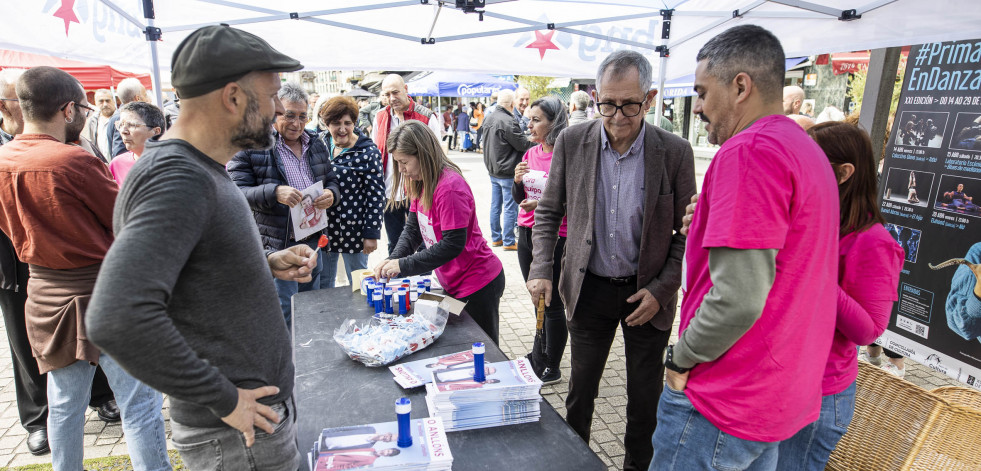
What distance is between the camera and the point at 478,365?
1.73m

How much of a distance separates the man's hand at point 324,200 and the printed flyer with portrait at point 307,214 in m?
0.02

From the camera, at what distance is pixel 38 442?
2848mm

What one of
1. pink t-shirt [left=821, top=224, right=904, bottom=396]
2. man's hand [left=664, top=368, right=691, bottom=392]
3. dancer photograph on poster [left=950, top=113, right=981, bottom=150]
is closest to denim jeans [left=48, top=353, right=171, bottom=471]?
man's hand [left=664, top=368, right=691, bottom=392]

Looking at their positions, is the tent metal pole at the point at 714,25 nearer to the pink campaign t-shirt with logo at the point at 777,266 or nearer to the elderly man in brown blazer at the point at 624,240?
the elderly man in brown blazer at the point at 624,240

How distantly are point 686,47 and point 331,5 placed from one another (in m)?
2.85

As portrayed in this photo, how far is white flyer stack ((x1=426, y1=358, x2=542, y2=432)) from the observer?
5.32ft

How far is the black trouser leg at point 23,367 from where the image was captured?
2.75 m

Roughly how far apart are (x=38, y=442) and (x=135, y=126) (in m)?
1.92

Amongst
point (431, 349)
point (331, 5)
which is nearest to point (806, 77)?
point (331, 5)

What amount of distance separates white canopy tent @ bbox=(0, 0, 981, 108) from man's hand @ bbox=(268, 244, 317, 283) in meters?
2.76

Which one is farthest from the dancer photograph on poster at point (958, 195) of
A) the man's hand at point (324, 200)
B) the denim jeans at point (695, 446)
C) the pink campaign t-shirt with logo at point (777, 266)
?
the man's hand at point (324, 200)

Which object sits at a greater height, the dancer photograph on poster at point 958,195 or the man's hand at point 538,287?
the dancer photograph on poster at point 958,195

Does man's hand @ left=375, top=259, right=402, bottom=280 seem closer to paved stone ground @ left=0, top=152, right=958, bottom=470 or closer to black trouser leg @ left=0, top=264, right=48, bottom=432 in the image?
paved stone ground @ left=0, top=152, right=958, bottom=470

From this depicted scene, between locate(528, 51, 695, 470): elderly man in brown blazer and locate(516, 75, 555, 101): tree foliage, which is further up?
locate(516, 75, 555, 101): tree foliage
